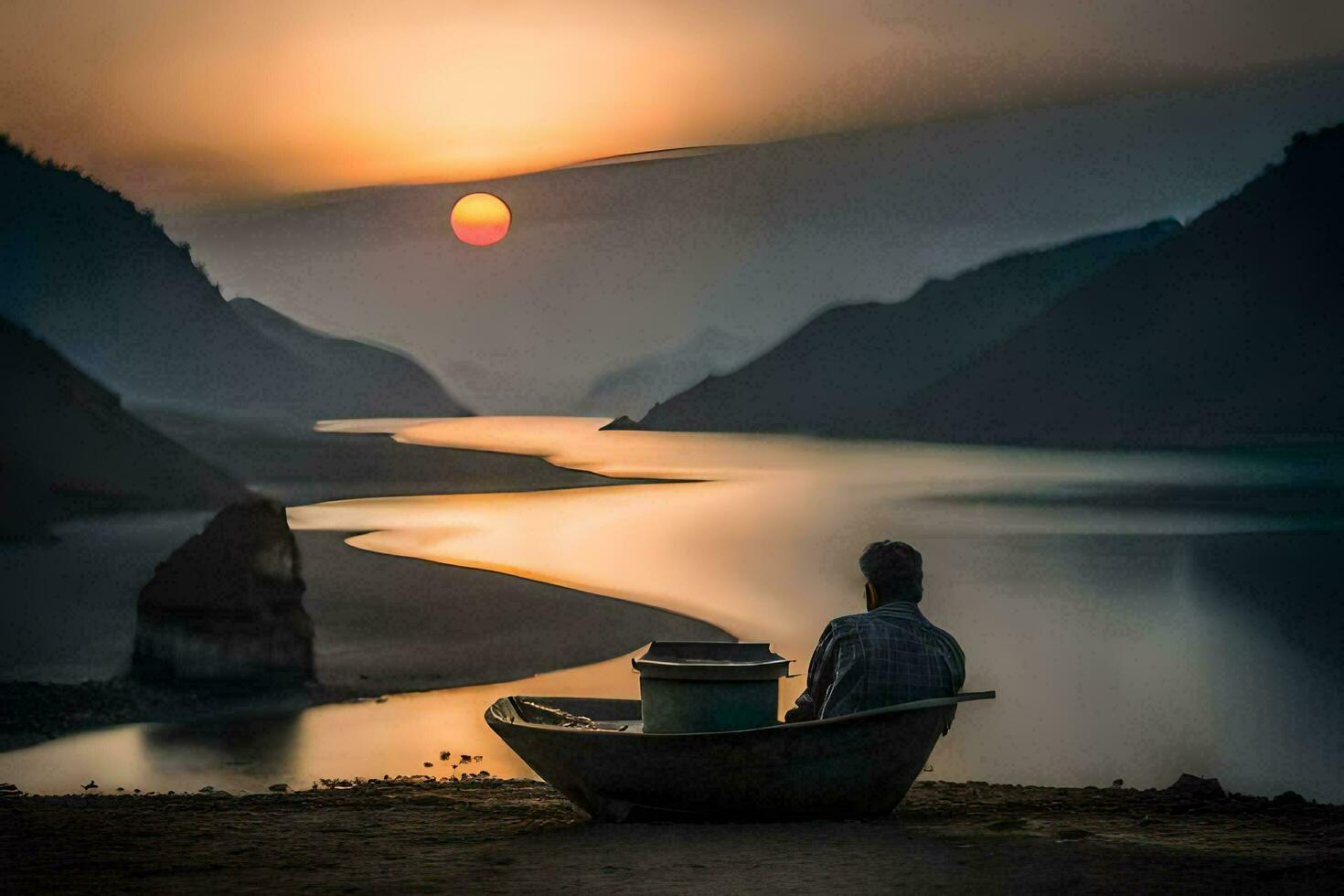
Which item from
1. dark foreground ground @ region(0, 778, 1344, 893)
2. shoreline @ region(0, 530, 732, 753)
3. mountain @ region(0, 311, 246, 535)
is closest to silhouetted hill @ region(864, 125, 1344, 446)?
mountain @ region(0, 311, 246, 535)

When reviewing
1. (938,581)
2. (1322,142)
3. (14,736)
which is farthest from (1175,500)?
(1322,142)

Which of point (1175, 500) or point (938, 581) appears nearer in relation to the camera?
point (938, 581)

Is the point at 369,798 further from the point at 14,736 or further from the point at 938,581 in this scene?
the point at 938,581

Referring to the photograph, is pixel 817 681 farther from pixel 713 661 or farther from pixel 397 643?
pixel 397 643

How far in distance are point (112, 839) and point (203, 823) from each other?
0.54 meters

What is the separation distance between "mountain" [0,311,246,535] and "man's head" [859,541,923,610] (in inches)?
1387

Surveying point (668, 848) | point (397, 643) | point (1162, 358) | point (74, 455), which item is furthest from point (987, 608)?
point (1162, 358)

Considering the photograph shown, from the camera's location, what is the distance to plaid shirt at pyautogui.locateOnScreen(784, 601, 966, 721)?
6.53m

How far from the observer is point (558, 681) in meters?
17.9

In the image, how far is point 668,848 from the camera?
6.14 meters

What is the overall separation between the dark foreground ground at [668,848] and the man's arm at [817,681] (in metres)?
Answer: 0.48

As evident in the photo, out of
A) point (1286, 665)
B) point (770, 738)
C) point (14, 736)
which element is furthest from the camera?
point (1286, 665)

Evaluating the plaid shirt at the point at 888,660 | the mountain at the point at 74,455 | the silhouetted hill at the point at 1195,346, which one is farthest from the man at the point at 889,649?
the silhouetted hill at the point at 1195,346

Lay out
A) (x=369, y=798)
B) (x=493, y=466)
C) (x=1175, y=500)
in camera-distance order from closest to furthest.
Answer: (x=369, y=798), (x=1175, y=500), (x=493, y=466)
